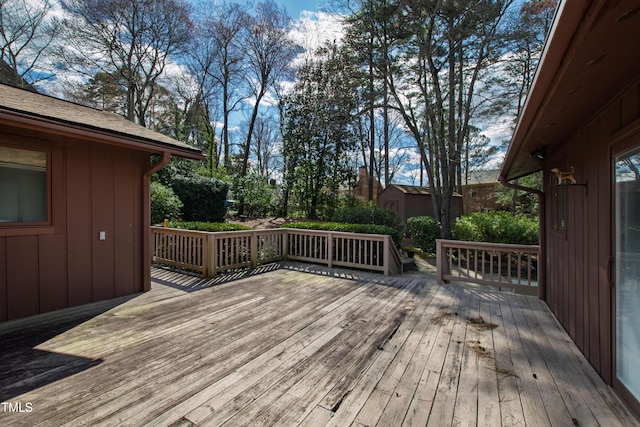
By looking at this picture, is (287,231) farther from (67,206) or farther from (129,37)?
(129,37)

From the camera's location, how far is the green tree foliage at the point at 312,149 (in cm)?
1266

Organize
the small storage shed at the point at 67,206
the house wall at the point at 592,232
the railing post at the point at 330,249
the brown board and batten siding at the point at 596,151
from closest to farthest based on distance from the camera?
the brown board and batten siding at the point at 596,151 → the house wall at the point at 592,232 → the small storage shed at the point at 67,206 → the railing post at the point at 330,249

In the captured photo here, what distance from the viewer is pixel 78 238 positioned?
3502mm

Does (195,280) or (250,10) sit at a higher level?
(250,10)

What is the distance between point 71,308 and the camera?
341cm

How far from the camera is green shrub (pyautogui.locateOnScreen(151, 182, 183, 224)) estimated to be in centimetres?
734

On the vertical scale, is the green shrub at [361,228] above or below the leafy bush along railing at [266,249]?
above

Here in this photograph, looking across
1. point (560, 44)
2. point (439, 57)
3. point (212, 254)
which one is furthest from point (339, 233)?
point (439, 57)

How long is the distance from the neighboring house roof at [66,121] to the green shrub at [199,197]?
4.66m

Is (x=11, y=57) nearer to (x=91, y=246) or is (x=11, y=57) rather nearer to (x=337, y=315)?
(x=91, y=246)

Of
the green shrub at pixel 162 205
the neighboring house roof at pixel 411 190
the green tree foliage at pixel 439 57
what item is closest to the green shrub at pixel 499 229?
the green tree foliage at pixel 439 57

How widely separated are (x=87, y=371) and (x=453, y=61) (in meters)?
11.3

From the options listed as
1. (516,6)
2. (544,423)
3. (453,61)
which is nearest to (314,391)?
(544,423)

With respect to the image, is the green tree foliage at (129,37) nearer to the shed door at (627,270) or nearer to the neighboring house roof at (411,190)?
the neighboring house roof at (411,190)
